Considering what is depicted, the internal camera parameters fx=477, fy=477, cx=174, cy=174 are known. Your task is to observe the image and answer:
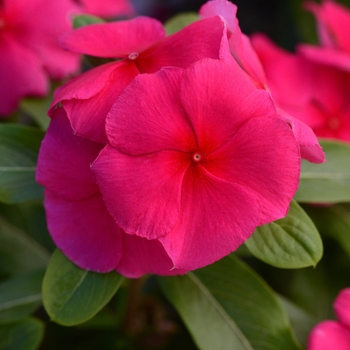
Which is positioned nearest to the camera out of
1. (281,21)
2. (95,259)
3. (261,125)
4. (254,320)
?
(261,125)

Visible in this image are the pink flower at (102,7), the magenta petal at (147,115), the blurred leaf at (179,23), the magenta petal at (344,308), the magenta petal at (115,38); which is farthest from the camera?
the pink flower at (102,7)

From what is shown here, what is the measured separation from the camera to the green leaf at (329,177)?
726mm

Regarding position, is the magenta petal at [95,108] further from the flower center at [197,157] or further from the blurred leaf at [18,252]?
the blurred leaf at [18,252]

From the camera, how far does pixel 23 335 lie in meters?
0.76

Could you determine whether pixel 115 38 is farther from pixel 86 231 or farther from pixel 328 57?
pixel 328 57

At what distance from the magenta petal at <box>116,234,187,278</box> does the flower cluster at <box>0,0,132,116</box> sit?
0.51 m

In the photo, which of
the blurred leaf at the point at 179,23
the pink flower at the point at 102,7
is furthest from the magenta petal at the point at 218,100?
the pink flower at the point at 102,7

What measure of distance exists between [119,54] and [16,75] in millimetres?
444

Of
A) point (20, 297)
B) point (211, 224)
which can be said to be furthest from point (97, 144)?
point (20, 297)

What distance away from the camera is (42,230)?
→ 1007mm

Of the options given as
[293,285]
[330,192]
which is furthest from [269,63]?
[293,285]

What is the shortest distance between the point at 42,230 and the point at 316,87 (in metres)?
0.63

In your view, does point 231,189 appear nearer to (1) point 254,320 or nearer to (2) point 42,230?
(1) point 254,320

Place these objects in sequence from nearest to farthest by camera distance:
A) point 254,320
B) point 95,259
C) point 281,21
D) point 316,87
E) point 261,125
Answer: point 261,125 < point 95,259 < point 254,320 < point 316,87 < point 281,21
